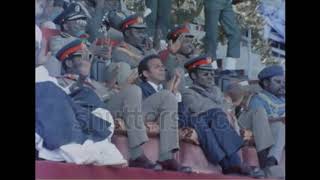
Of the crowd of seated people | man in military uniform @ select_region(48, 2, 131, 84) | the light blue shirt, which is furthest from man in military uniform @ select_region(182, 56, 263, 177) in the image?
man in military uniform @ select_region(48, 2, 131, 84)

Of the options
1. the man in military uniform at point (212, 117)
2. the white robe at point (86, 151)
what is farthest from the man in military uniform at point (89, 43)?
the man in military uniform at point (212, 117)

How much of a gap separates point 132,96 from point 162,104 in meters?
0.23

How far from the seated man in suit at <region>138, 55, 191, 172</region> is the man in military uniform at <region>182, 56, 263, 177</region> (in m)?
0.11

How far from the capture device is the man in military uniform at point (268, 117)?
548 centimetres

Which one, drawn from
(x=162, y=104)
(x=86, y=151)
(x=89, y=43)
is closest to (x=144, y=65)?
(x=162, y=104)

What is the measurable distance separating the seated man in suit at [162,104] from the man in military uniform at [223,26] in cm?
37

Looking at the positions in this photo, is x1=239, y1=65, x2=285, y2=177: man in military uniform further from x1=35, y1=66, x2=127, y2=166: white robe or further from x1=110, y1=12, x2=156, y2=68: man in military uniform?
x1=35, y1=66, x2=127, y2=166: white robe

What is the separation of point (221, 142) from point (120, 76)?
0.91 m

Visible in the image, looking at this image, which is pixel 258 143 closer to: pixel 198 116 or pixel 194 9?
pixel 198 116

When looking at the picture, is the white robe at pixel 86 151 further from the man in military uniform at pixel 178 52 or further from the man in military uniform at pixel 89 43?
the man in military uniform at pixel 178 52

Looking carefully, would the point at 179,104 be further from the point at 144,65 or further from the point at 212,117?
the point at 144,65

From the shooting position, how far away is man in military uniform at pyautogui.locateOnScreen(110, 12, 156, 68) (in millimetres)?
5383
